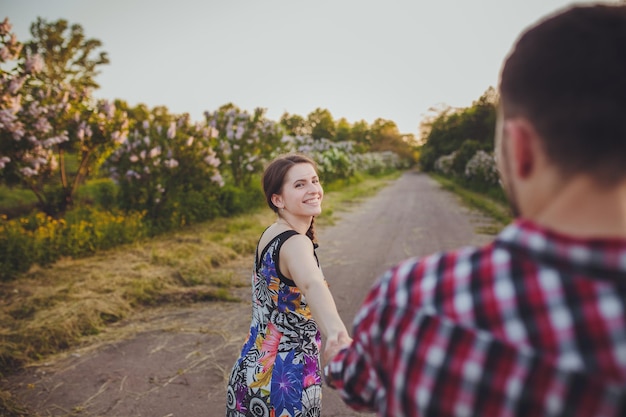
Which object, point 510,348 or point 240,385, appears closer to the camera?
point 510,348

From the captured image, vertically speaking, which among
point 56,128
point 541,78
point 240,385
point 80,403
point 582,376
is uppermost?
point 56,128

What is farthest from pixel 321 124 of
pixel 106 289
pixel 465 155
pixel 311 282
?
pixel 311 282

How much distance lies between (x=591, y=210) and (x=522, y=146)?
0.15 metres

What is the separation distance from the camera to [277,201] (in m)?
2.01

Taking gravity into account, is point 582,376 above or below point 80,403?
above

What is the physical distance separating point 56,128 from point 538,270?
856cm

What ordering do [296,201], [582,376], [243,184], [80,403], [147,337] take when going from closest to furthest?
[582,376], [296,201], [80,403], [147,337], [243,184]

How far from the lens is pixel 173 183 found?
365 inches

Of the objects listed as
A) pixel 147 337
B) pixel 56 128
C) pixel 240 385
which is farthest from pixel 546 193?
pixel 56 128

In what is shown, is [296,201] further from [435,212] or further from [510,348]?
[435,212]

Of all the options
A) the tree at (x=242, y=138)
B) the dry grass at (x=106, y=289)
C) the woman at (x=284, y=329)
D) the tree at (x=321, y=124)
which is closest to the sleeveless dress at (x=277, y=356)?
the woman at (x=284, y=329)

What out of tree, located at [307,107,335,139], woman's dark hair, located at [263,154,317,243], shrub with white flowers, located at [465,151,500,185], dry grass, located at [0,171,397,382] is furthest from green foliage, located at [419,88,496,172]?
woman's dark hair, located at [263,154,317,243]

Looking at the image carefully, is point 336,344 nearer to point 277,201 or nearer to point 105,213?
point 277,201

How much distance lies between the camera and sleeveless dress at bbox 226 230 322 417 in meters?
1.74
